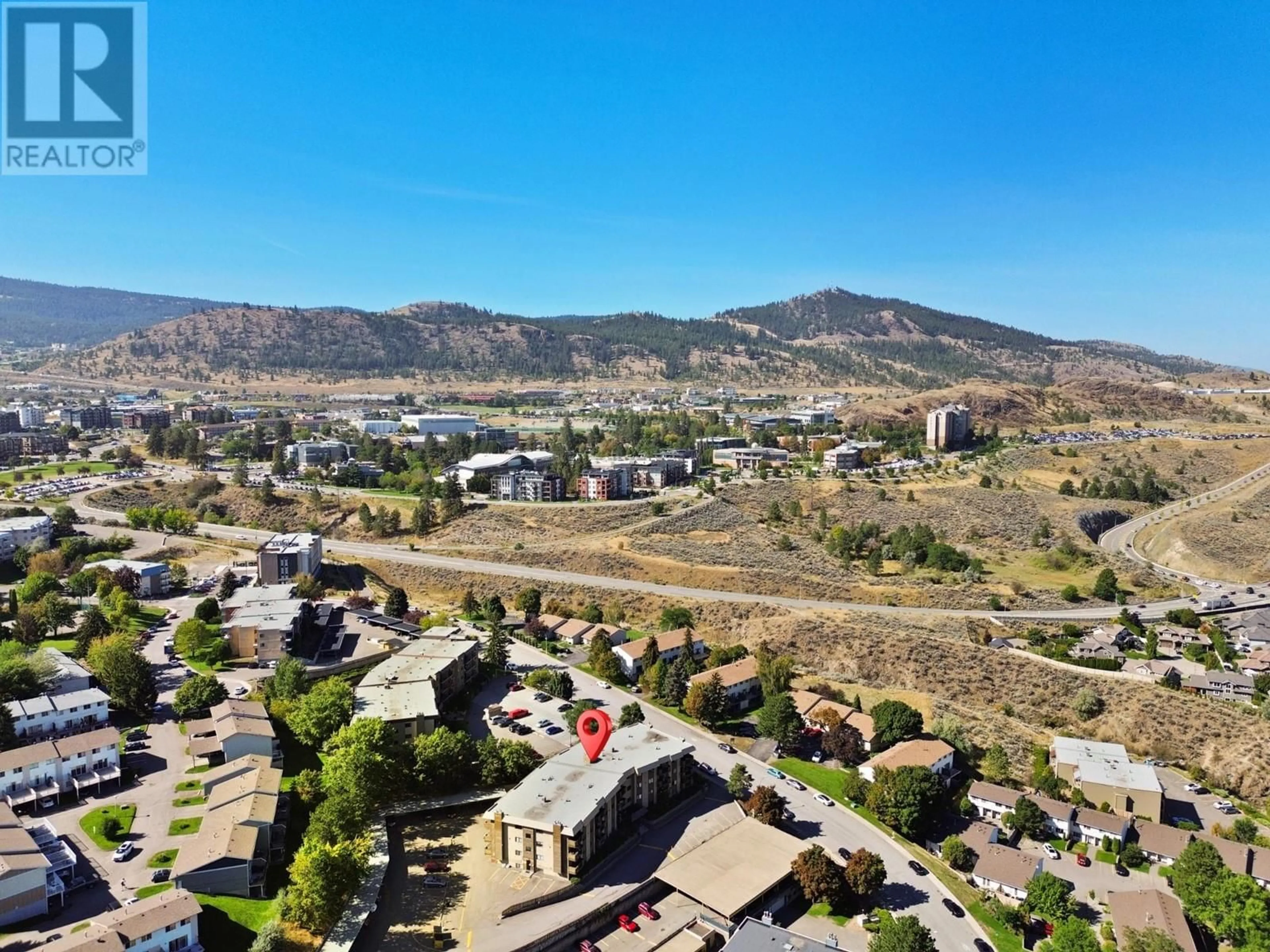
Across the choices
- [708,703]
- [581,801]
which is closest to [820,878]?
[581,801]

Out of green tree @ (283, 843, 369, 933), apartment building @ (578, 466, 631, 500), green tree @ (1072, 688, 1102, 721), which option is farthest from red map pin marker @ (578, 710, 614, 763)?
apartment building @ (578, 466, 631, 500)

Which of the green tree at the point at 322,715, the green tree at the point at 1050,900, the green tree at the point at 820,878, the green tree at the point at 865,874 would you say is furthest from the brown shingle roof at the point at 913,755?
the green tree at the point at 322,715

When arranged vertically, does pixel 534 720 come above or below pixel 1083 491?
below

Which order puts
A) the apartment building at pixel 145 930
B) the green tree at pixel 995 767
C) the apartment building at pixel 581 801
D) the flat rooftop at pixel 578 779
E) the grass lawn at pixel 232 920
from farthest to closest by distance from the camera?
the green tree at pixel 995 767, the flat rooftop at pixel 578 779, the apartment building at pixel 581 801, the grass lawn at pixel 232 920, the apartment building at pixel 145 930

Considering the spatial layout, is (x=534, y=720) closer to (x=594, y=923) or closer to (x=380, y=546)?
(x=594, y=923)

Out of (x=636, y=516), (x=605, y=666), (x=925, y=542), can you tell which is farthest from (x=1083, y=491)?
(x=605, y=666)

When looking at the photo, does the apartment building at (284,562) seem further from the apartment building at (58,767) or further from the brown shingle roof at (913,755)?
the brown shingle roof at (913,755)

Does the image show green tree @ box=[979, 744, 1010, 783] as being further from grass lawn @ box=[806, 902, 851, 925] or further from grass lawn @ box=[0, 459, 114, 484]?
grass lawn @ box=[0, 459, 114, 484]
